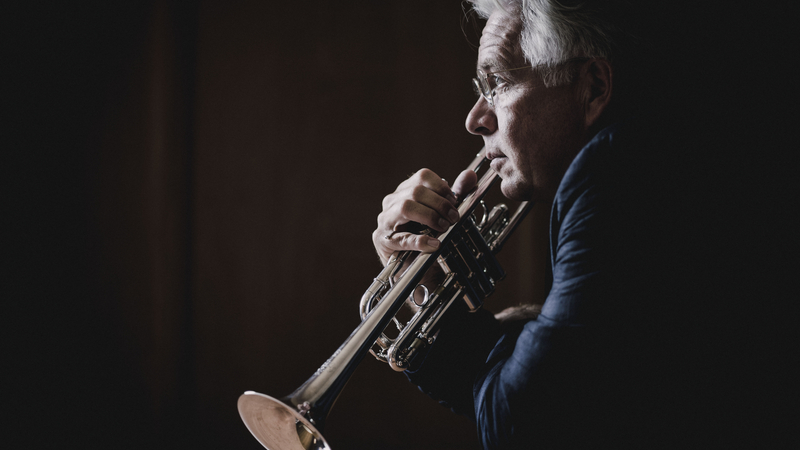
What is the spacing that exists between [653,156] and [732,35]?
20.7 inches

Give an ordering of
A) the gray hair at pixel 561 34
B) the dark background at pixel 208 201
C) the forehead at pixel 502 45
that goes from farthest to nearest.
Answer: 1. the dark background at pixel 208 201
2. the forehead at pixel 502 45
3. the gray hair at pixel 561 34

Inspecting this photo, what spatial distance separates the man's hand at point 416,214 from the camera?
1.02m

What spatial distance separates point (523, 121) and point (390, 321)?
56 cm

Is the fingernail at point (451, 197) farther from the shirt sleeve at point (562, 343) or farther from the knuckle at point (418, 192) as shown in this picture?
the shirt sleeve at point (562, 343)

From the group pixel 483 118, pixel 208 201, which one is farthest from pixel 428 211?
pixel 208 201

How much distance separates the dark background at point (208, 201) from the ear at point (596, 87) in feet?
3.82

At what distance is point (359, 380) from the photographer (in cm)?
211

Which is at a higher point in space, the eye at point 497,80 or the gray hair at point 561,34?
the gray hair at point 561,34

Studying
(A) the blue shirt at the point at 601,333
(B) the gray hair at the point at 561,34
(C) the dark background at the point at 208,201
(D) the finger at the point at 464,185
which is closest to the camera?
(A) the blue shirt at the point at 601,333

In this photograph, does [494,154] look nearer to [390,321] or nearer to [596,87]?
[596,87]

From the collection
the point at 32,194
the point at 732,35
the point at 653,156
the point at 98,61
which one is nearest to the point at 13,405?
the point at 32,194

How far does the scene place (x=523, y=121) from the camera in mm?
1018

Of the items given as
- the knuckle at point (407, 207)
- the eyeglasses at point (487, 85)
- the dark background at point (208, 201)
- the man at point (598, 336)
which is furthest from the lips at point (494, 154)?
the dark background at point (208, 201)

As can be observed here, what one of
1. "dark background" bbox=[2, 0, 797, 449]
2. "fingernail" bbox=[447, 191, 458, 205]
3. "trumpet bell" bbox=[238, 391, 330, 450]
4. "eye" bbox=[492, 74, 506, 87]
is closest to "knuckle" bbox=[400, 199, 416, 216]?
"fingernail" bbox=[447, 191, 458, 205]
